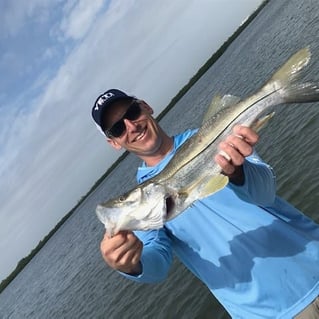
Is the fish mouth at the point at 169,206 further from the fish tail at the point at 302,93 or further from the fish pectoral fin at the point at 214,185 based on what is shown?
the fish tail at the point at 302,93

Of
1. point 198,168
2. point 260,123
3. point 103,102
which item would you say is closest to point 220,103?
point 260,123

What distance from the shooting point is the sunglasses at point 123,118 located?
190 inches

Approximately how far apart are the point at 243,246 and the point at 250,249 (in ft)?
0.23

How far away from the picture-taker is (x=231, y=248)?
168 inches

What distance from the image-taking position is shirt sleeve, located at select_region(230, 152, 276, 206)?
410cm

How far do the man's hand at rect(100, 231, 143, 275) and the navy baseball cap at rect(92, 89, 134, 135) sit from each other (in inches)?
61.8

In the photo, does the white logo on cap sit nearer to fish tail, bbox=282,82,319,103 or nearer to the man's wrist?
the man's wrist

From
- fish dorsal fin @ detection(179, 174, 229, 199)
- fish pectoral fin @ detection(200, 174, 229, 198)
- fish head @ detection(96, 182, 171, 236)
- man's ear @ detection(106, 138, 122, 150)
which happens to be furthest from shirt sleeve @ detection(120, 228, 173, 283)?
man's ear @ detection(106, 138, 122, 150)

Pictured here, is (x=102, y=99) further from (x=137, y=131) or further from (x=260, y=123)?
(x=260, y=123)

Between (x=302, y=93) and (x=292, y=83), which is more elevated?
(x=292, y=83)

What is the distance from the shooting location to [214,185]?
3934 millimetres

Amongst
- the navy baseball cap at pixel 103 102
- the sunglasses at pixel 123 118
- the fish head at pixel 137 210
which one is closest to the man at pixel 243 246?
the fish head at pixel 137 210

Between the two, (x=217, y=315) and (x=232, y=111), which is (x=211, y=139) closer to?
(x=232, y=111)

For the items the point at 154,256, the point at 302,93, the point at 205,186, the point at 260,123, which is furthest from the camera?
the point at 154,256
